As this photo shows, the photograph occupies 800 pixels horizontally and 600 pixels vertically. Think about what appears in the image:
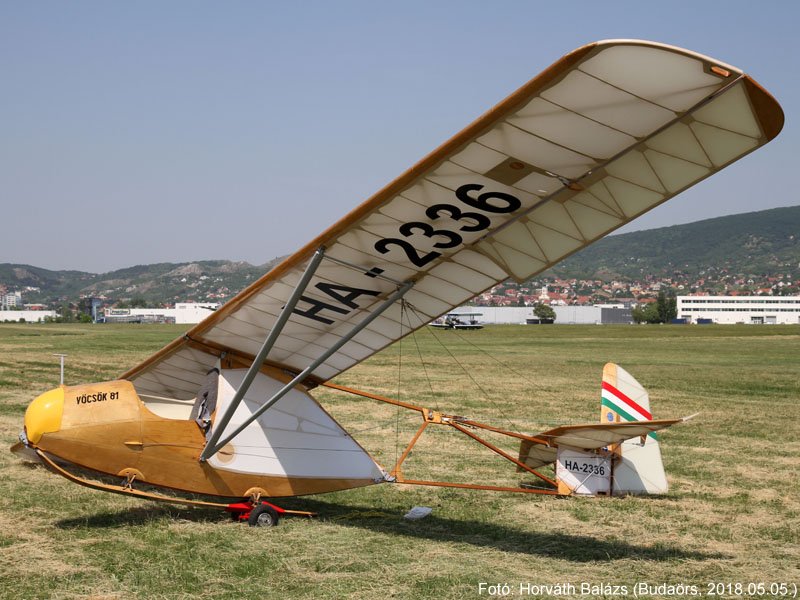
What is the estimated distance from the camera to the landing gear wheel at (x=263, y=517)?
8258 mm

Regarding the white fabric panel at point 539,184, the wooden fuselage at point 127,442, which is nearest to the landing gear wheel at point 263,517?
the wooden fuselage at point 127,442

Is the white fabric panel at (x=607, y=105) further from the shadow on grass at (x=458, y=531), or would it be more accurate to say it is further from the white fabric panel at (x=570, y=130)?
the shadow on grass at (x=458, y=531)

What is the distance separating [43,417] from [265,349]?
82.2 inches

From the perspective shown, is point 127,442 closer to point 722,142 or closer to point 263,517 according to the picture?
point 263,517

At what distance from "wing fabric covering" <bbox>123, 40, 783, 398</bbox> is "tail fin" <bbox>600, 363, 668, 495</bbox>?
280 centimetres

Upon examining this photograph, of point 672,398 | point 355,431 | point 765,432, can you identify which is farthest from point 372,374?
point 765,432

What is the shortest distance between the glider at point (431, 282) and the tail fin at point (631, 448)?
0.08 ft

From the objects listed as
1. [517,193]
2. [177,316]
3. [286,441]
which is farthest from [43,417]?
[177,316]

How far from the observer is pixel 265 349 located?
7.58 m

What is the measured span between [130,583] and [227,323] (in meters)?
2.89

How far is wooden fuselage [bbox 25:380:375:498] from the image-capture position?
7.45 meters

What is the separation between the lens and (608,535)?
8188 mm

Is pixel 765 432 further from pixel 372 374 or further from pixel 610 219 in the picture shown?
pixel 372 374

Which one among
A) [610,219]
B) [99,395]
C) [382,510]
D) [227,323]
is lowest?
[382,510]
